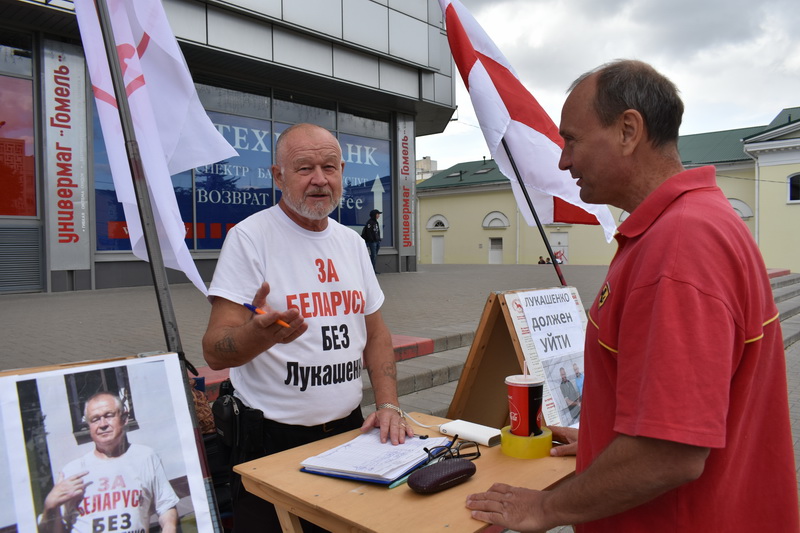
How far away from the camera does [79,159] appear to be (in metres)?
10.2

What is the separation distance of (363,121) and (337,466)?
47.3 ft

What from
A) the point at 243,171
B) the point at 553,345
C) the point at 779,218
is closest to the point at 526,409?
the point at 553,345

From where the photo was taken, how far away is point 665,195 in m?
1.24

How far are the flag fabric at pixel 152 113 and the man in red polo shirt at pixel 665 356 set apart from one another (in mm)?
1503

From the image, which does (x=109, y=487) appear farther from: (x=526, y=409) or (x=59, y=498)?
(x=526, y=409)

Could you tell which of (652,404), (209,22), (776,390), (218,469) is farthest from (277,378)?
(209,22)

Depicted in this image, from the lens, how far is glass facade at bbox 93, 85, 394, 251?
10.9 meters

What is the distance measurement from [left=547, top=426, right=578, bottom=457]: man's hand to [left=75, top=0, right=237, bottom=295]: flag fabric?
1.40m

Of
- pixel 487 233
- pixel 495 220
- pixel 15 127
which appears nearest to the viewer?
pixel 15 127

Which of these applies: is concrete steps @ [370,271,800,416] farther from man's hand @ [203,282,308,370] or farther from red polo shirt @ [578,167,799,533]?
red polo shirt @ [578,167,799,533]

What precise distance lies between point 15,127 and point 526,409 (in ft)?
35.9

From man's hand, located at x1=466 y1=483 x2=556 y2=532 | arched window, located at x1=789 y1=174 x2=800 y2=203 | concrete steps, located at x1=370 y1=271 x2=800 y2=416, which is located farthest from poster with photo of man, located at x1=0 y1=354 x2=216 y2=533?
arched window, located at x1=789 y1=174 x2=800 y2=203

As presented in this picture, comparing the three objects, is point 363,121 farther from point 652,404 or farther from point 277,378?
point 652,404

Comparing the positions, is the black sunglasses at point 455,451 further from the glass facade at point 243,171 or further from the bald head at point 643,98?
the glass facade at point 243,171
